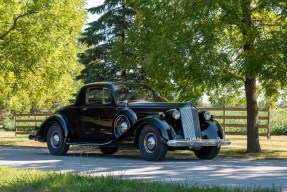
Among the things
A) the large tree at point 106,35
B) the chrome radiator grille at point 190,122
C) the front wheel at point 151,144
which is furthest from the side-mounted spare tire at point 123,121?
the large tree at point 106,35

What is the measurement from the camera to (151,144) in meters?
13.8

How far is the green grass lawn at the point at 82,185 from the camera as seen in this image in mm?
8055

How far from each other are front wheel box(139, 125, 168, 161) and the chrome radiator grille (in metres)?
0.69

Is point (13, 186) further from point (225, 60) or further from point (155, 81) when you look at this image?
point (155, 81)

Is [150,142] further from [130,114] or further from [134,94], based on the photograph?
[134,94]

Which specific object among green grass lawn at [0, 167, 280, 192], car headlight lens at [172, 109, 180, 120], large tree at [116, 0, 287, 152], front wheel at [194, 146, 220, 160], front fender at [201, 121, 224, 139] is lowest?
green grass lawn at [0, 167, 280, 192]

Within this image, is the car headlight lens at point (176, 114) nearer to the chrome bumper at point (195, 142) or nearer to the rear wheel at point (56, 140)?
the chrome bumper at point (195, 142)

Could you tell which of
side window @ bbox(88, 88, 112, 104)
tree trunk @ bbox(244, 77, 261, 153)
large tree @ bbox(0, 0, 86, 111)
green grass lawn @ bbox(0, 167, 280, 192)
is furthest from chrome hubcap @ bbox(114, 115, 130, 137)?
large tree @ bbox(0, 0, 86, 111)

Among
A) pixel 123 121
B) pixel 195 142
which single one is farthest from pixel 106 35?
pixel 195 142

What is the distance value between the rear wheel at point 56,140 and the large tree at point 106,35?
233 inches

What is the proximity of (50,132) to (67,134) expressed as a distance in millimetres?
851

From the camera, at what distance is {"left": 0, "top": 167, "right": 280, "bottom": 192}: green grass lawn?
8055mm

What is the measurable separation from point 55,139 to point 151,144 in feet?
12.7

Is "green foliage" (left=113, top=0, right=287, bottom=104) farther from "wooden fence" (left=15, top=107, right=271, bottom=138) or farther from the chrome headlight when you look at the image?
"wooden fence" (left=15, top=107, right=271, bottom=138)
